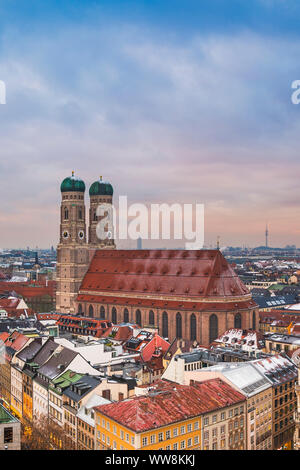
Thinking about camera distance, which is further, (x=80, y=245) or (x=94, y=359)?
(x=80, y=245)


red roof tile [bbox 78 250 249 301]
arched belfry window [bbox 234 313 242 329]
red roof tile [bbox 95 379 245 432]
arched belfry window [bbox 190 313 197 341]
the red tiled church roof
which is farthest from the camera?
red roof tile [bbox 78 250 249 301]

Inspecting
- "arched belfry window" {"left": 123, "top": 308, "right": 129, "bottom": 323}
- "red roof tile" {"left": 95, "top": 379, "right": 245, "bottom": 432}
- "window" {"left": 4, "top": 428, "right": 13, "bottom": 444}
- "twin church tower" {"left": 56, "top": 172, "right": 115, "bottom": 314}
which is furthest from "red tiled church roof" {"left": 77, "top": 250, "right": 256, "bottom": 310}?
"window" {"left": 4, "top": 428, "right": 13, "bottom": 444}

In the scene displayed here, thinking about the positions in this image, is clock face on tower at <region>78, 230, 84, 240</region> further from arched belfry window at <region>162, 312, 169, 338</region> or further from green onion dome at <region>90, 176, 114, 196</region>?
arched belfry window at <region>162, 312, 169, 338</region>

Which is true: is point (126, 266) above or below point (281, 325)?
above

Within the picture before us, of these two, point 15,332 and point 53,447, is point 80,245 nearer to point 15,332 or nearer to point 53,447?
point 15,332

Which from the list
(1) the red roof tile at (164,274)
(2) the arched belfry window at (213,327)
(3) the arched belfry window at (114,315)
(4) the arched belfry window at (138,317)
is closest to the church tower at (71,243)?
(1) the red roof tile at (164,274)

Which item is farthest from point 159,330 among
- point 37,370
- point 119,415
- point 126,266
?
point 119,415

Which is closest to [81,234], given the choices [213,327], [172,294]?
[172,294]

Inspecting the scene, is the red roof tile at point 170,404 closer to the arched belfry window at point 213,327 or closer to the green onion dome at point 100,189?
the arched belfry window at point 213,327
